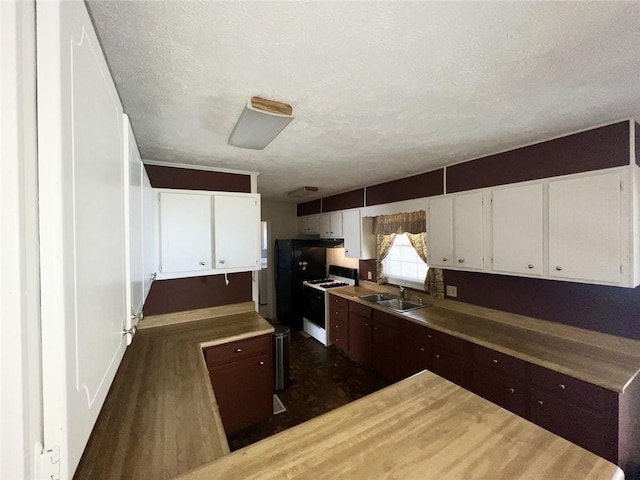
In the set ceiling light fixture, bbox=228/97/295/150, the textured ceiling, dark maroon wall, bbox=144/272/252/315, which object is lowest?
dark maroon wall, bbox=144/272/252/315

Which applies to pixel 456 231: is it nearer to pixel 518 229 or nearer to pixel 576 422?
pixel 518 229

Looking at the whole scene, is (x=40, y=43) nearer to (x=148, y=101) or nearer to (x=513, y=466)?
(x=148, y=101)

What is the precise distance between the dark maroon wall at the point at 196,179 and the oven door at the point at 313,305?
6.74ft

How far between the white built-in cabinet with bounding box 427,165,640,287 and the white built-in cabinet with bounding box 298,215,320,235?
8.27 feet

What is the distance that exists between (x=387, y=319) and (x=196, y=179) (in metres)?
2.58

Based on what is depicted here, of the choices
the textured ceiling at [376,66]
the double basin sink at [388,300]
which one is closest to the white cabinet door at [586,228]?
the textured ceiling at [376,66]

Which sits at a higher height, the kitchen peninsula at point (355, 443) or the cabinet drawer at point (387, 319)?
the kitchen peninsula at point (355, 443)

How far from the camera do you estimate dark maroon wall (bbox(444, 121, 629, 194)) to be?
5.64 feet

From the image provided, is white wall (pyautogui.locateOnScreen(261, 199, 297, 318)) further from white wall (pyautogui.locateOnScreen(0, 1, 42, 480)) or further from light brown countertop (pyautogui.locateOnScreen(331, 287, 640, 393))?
white wall (pyautogui.locateOnScreen(0, 1, 42, 480))

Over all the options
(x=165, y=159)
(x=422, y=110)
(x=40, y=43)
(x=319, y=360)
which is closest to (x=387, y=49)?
(x=422, y=110)

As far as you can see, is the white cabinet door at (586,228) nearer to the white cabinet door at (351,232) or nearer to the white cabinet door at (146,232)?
the white cabinet door at (351,232)

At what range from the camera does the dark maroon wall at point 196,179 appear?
2.48m

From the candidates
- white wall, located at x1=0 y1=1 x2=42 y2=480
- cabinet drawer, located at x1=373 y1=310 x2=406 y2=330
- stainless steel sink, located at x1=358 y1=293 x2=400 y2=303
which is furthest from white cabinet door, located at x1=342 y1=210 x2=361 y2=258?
white wall, located at x1=0 y1=1 x2=42 y2=480

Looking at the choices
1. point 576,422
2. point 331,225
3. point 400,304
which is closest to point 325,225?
point 331,225
